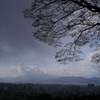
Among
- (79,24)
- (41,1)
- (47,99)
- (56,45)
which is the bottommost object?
(47,99)

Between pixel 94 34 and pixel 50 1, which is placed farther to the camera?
pixel 94 34

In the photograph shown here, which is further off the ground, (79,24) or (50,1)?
(50,1)

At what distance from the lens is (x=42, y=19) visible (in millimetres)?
13523

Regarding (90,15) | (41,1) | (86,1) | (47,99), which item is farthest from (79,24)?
(47,99)

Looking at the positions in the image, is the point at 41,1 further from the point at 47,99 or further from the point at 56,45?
the point at 47,99

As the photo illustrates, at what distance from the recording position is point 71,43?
571 inches

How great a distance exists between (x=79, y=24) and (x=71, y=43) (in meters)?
1.31

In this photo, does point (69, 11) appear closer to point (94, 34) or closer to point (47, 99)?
point (94, 34)

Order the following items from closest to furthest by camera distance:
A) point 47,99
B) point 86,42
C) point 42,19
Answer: point 42,19, point 86,42, point 47,99

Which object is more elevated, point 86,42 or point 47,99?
point 86,42

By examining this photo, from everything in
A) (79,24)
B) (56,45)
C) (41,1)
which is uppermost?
(41,1)

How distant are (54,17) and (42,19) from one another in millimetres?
703

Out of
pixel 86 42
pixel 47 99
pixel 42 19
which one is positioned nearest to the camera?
pixel 42 19

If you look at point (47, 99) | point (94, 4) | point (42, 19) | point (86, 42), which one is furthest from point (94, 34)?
point (47, 99)
